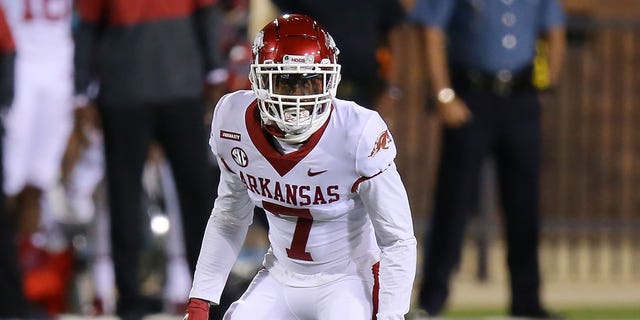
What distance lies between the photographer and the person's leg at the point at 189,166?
6.22 meters

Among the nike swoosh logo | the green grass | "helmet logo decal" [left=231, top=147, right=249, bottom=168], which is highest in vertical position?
"helmet logo decal" [left=231, top=147, right=249, bottom=168]

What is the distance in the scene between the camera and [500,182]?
675 cm

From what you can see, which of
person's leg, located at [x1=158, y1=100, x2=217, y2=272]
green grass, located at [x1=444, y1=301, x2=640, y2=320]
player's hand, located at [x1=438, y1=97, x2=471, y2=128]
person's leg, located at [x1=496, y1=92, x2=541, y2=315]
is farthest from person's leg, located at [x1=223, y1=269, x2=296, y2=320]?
Result: green grass, located at [x1=444, y1=301, x2=640, y2=320]

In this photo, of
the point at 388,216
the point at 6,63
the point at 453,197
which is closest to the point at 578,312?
the point at 453,197

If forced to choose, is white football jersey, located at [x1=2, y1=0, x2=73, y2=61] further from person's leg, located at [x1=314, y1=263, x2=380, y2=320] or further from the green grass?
person's leg, located at [x1=314, y1=263, x2=380, y2=320]

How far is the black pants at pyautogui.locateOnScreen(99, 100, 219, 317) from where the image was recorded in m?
6.22

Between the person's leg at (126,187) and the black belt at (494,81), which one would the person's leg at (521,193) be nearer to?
the black belt at (494,81)

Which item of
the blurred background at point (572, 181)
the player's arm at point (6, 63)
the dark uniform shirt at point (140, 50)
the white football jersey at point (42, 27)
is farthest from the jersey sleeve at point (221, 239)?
the blurred background at point (572, 181)

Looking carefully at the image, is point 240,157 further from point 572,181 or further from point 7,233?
point 572,181

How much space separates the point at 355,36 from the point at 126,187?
109cm

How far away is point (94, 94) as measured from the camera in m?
6.58

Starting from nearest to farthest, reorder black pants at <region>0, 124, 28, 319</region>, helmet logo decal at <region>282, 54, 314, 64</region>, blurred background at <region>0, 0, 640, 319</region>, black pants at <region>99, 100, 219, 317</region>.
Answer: helmet logo decal at <region>282, 54, 314, 64</region>
black pants at <region>99, 100, 219, 317</region>
black pants at <region>0, 124, 28, 319</region>
blurred background at <region>0, 0, 640, 319</region>

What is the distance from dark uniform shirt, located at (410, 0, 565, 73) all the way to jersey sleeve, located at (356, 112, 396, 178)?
2166 mm

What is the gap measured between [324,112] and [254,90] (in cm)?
21
